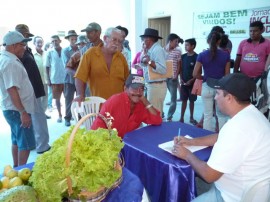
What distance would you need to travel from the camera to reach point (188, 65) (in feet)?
14.1

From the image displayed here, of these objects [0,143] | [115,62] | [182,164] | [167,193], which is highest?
[115,62]

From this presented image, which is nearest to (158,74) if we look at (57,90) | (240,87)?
(57,90)

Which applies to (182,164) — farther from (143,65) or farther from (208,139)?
(143,65)

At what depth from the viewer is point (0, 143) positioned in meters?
3.62

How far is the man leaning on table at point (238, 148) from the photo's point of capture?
1.23m

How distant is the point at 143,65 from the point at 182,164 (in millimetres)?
Answer: 2201

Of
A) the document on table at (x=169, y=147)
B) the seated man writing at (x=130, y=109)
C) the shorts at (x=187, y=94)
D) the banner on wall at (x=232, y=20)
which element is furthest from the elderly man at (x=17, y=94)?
the banner on wall at (x=232, y=20)

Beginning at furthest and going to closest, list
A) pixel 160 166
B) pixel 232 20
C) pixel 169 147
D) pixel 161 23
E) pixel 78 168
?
1. pixel 161 23
2. pixel 232 20
3. pixel 169 147
4. pixel 160 166
5. pixel 78 168

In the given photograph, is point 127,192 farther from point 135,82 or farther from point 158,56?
point 158,56

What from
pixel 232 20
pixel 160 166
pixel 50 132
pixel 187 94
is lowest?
pixel 50 132

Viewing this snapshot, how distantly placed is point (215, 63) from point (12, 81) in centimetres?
241

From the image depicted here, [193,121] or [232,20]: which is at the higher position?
[232,20]

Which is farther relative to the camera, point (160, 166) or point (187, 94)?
point (187, 94)

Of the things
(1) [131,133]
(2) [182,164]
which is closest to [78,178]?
(2) [182,164]
